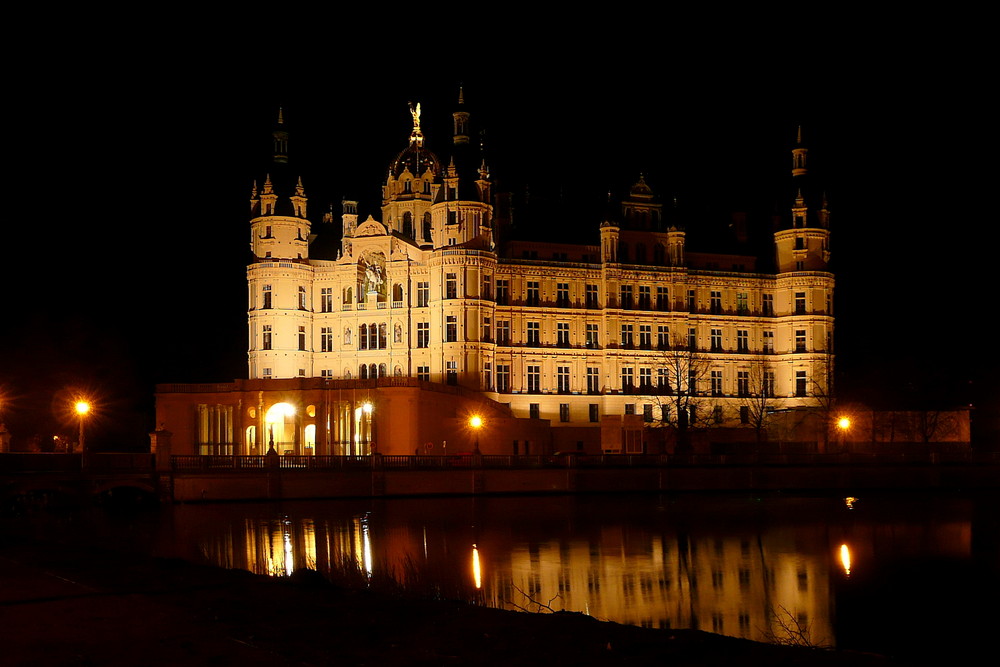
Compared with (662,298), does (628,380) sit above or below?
below

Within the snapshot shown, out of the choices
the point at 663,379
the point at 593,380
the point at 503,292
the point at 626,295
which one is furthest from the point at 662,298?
the point at 503,292

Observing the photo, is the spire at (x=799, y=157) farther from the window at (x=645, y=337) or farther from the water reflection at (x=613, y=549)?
the water reflection at (x=613, y=549)

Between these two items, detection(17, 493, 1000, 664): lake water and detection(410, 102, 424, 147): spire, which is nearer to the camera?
detection(17, 493, 1000, 664): lake water

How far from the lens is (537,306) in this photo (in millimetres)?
72312

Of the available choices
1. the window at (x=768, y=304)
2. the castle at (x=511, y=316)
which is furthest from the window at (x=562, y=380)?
the window at (x=768, y=304)

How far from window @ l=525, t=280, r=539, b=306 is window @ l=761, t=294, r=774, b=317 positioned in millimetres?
15329

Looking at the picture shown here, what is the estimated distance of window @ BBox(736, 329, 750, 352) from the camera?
7606 centimetres

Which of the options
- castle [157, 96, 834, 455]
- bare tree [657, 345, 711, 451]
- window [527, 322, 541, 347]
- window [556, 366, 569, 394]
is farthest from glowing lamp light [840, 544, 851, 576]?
window [527, 322, 541, 347]

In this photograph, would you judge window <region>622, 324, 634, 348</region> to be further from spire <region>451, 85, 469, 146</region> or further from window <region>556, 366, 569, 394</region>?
spire <region>451, 85, 469, 146</region>

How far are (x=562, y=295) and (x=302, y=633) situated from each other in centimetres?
5883

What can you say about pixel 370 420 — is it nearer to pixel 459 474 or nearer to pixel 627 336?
pixel 459 474

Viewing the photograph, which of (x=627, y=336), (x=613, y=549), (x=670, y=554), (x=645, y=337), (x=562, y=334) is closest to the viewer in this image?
(x=670, y=554)

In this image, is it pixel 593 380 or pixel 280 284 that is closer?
pixel 280 284

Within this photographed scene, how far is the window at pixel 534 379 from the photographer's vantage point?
71375mm
